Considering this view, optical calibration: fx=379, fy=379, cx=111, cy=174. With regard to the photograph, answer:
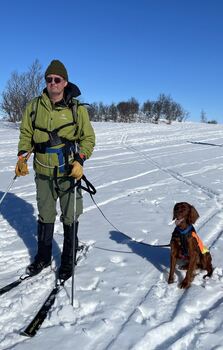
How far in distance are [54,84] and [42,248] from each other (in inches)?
82.9

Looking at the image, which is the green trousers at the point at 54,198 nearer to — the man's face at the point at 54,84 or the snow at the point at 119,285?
the snow at the point at 119,285

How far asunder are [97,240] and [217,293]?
2.37 meters

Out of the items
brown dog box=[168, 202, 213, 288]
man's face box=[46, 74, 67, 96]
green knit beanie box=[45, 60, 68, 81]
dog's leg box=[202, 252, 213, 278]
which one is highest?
green knit beanie box=[45, 60, 68, 81]

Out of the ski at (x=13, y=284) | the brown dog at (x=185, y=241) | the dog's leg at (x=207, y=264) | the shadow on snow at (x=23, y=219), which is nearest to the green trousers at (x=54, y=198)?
the ski at (x=13, y=284)

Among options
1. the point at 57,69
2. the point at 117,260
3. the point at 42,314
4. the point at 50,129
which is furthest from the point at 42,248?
the point at 57,69

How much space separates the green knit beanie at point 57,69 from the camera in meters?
4.34

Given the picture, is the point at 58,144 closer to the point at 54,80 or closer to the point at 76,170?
the point at 76,170

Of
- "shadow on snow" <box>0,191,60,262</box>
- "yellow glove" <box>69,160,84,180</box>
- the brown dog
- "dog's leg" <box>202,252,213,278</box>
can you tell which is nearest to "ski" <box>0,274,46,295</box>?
"shadow on snow" <box>0,191,60,262</box>

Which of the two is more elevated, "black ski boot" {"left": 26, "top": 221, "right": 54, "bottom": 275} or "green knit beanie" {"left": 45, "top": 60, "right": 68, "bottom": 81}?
"green knit beanie" {"left": 45, "top": 60, "right": 68, "bottom": 81}

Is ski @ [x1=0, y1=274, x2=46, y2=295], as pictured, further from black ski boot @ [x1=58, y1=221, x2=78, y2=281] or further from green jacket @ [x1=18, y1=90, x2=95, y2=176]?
green jacket @ [x1=18, y1=90, x2=95, y2=176]

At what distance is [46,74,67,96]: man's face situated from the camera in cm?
436

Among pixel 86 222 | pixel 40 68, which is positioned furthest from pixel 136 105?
pixel 86 222

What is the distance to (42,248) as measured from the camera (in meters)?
4.96

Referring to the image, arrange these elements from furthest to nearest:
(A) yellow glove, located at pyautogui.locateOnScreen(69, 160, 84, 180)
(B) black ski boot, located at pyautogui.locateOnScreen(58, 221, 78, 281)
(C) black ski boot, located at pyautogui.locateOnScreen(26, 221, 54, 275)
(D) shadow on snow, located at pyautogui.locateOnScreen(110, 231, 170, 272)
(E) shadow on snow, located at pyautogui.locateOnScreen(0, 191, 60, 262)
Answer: (E) shadow on snow, located at pyautogui.locateOnScreen(0, 191, 60, 262) < (D) shadow on snow, located at pyautogui.locateOnScreen(110, 231, 170, 272) < (C) black ski boot, located at pyautogui.locateOnScreen(26, 221, 54, 275) < (B) black ski boot, located at pyautogui.locateOnScreen(58, 221, 78, 281) < (A) yellow glove, located at pyautogui.locateOnScreen(69, 160, 84, 180)
